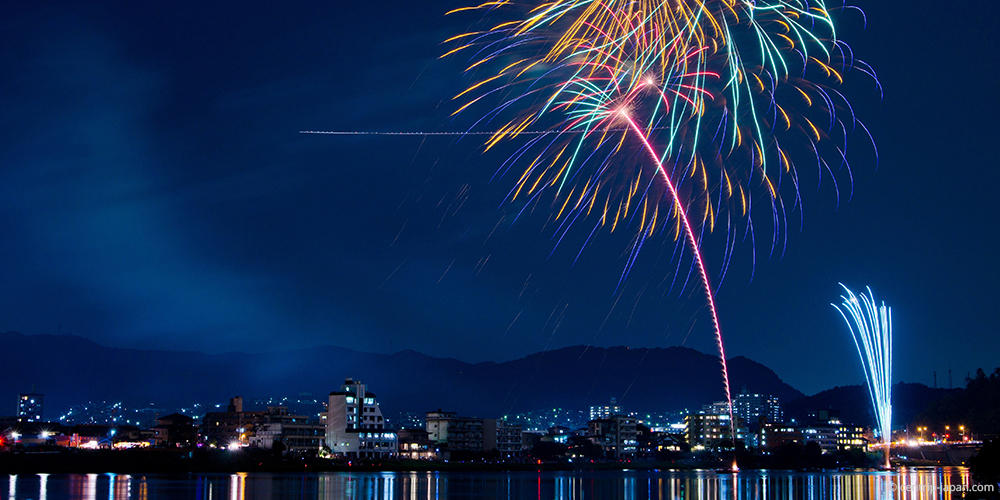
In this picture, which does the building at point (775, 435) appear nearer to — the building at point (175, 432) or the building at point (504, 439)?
the building at point (504, 439)

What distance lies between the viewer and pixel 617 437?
441 ft

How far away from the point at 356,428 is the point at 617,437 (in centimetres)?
4752

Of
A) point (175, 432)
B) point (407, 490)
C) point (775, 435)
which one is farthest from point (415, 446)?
point (775, 435)

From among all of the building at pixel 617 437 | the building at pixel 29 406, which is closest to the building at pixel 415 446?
the building at pixel 617 437

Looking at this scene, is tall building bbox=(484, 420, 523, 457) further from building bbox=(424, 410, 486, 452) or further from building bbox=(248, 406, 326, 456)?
building bbox=(248, 406, 326, 456)

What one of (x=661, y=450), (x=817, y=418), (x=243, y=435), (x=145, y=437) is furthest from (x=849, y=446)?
(x=145, y=437)

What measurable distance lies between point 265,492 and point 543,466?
61.6 m

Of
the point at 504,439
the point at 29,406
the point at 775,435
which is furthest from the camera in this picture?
the point at 29,406

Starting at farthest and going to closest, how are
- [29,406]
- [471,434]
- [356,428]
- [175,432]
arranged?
[29,406] → [471,434] → [175,432] → [356,428]

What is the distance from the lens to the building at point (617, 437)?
5246 inches

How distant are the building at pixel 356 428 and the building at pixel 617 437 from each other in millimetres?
41406

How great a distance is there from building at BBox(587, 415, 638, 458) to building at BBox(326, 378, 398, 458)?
136 feet

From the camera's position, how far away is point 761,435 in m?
148

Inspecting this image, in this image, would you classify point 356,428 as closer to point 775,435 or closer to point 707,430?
point 707,430
